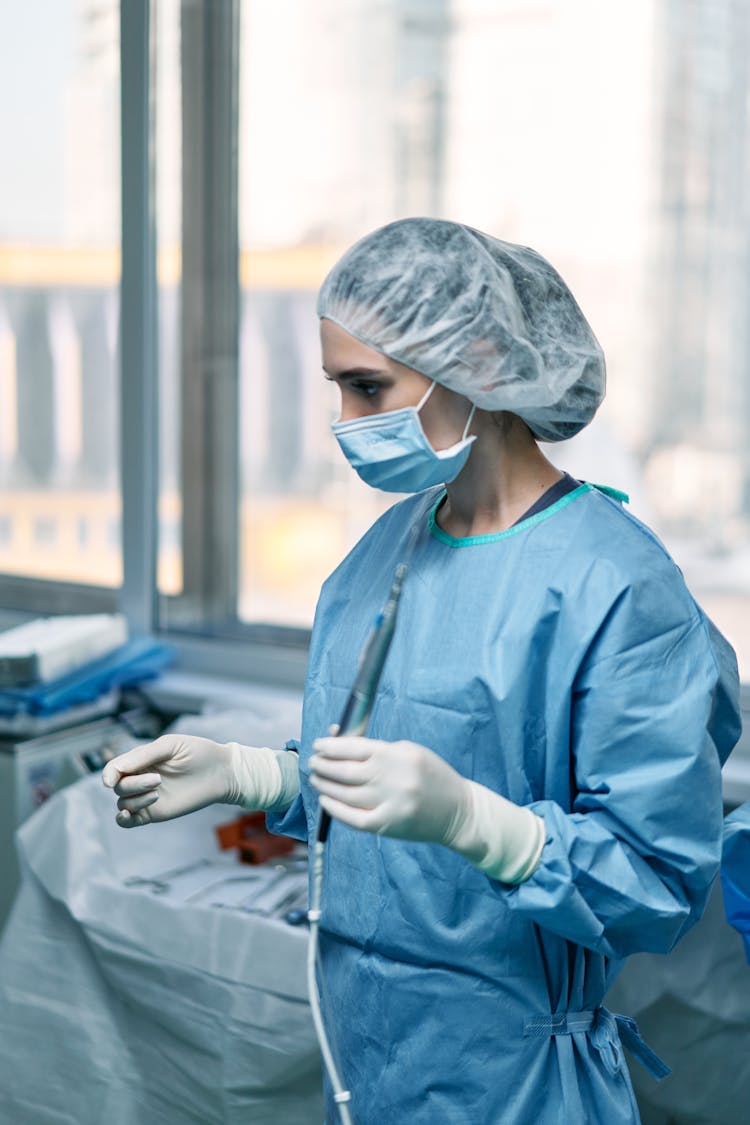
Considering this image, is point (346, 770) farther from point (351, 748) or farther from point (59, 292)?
point (59, 292)

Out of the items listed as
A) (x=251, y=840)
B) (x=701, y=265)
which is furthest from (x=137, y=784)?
(x=701, y=265)

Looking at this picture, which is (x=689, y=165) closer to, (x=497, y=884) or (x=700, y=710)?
(x=700, y=710)

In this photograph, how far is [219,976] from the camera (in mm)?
1501

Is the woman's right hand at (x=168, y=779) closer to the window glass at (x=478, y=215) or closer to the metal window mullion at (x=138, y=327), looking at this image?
the window glass at (x=478, y=215)

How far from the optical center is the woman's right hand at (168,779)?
1066 mm

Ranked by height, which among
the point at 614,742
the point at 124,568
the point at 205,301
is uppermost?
the point at 205,301

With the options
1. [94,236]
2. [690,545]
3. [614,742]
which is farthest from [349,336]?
[94,236]

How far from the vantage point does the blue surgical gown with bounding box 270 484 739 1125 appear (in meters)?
0.90

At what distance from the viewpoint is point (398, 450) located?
0.99 metres

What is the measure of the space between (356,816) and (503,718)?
0.18m

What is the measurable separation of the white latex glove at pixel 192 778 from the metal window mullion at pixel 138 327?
119 cm

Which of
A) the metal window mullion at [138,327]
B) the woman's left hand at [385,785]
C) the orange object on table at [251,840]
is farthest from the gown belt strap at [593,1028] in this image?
the metal window mullion at [138,327]

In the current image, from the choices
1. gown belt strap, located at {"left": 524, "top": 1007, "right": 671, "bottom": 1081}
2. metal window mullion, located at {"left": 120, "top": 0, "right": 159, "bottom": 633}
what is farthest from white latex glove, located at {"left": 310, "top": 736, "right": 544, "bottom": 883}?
metal window mullion, located at {"left": 120, "top": 0, "right": 159, "bottom": 633}

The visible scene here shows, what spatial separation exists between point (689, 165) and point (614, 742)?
1.43 meters
